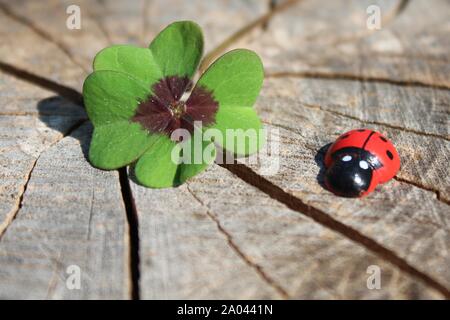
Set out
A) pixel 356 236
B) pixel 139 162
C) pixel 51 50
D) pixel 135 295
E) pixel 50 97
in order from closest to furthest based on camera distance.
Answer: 1. pixel 135 295
2. pixel 356 236
3. pixel 139 162
4. pixel 50 97
5. pixel 51 50

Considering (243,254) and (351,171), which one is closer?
(243,254)

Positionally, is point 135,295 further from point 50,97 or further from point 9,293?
point 50,97

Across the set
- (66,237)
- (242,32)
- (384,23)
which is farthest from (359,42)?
(66,237)

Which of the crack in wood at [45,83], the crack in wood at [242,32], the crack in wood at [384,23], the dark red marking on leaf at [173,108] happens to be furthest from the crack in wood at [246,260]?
the crack in wood at [384,23]

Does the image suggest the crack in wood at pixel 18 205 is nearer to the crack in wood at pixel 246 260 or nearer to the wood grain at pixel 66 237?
the wood grain at pixel 66 237

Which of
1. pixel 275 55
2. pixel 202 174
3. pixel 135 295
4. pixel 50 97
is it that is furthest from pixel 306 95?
pixel 135 295

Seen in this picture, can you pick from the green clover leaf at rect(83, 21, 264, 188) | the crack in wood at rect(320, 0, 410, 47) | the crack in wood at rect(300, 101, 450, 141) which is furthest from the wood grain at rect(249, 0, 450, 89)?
the green clover leaf at rect(83, 21, 264, 188)

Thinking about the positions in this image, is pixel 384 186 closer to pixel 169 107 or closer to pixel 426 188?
pixel 426 188
